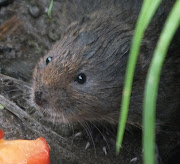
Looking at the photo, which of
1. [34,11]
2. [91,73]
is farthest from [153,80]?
[34,11]

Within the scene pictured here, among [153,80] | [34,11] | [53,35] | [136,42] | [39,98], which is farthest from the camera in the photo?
[34,11]

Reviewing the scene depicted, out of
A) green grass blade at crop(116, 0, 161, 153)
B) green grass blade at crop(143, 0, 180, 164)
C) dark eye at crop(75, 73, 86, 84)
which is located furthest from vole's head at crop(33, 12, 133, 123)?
green grass blade at crop(143, 0, 180, 164)

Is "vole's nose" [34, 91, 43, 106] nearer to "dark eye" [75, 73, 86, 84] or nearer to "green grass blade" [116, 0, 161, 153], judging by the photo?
"dark eye" [75, 73, 86, 84]

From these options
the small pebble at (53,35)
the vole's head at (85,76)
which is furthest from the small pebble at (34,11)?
the vole's head at (85,76)

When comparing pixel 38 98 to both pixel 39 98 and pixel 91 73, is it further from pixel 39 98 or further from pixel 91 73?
pixel 91 73

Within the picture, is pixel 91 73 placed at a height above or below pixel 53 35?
below

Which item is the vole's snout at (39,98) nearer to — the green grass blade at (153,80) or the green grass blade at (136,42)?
the green grass blade at (136,42)

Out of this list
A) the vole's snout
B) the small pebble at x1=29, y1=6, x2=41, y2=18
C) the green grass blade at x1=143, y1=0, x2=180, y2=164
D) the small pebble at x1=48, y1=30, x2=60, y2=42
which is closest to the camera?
the green grass blade at x1=143, y1=0, x2=180, y2=164

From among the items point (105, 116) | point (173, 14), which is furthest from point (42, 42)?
point (173, 14)

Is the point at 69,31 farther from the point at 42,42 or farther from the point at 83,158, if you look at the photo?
the point at 42,42
